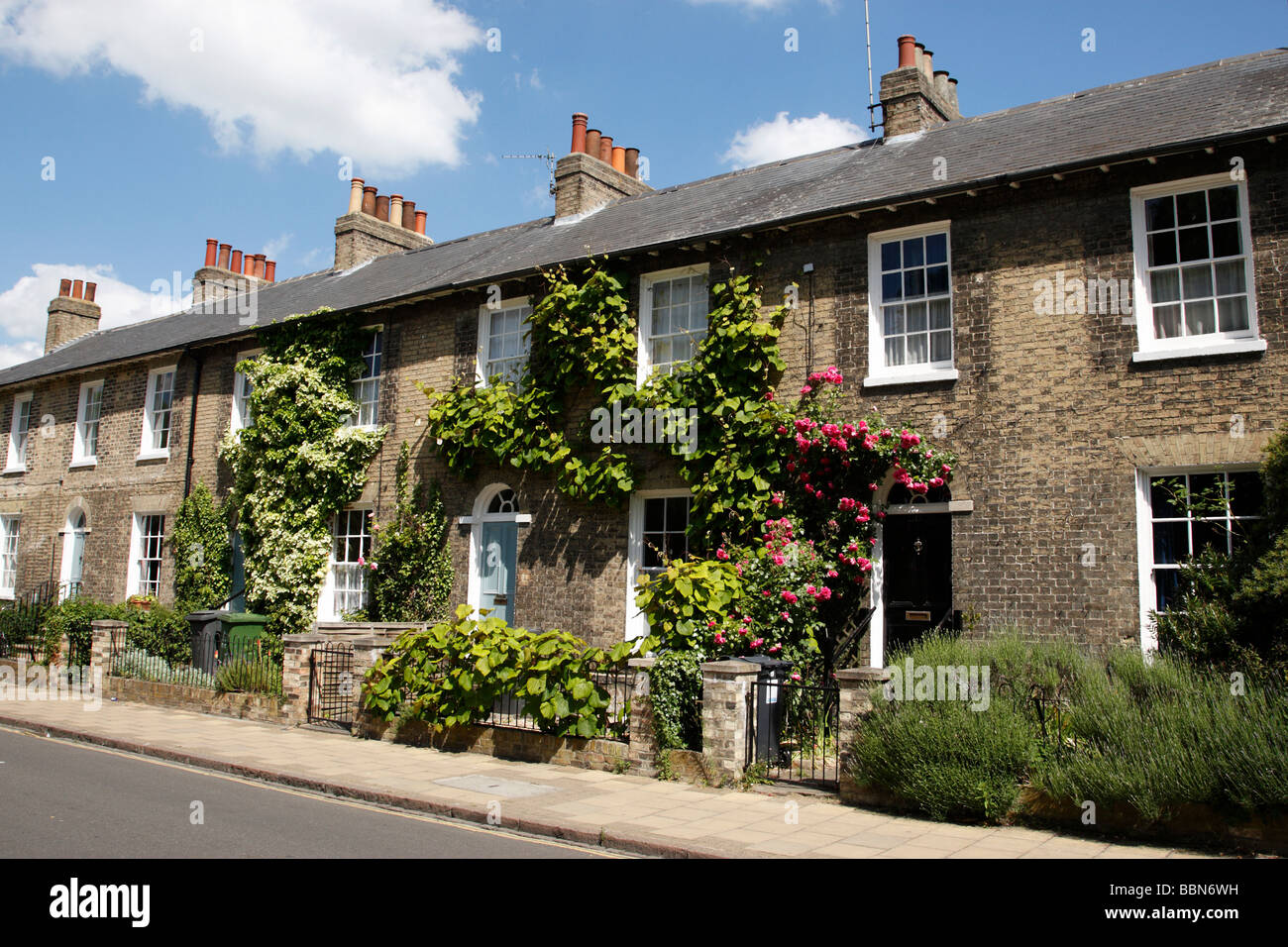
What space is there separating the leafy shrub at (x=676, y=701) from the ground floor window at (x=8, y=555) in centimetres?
2189

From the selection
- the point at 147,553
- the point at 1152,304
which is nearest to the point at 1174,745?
the point at 1152,304

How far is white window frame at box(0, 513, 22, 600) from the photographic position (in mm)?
25375

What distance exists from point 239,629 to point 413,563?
301 centimetres

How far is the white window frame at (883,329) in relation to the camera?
12.1 m

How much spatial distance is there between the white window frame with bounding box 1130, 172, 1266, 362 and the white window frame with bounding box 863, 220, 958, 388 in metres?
2.00

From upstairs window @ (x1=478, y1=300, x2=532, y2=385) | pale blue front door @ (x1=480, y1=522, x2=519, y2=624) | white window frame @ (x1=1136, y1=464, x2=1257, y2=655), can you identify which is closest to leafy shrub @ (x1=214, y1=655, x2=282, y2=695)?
pale blue front door @ (x1=480, y1=522, x2=519, y2=624)

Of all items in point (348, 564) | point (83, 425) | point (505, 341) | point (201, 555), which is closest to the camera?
point (505, 341)

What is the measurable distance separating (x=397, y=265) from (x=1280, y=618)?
18214 mm

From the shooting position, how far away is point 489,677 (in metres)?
11.2

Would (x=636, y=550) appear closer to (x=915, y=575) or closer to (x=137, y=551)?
(x=915, y=575)

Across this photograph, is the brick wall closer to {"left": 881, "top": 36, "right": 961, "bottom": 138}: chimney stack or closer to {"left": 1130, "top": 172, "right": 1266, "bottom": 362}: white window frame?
{"left": 1130, "top": 172, "right": 1266, "bottom": 362}: white window frame
